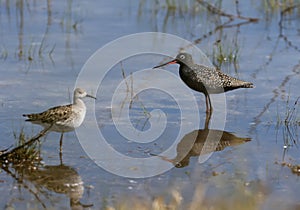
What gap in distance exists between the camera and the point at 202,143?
27.0 feet

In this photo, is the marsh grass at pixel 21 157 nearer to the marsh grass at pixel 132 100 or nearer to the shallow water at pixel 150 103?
the shallow water at pixel 150 103

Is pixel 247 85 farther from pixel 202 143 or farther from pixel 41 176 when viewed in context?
pixel 41 176

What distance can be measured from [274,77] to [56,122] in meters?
4.19

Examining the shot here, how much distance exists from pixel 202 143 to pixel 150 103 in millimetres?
1476

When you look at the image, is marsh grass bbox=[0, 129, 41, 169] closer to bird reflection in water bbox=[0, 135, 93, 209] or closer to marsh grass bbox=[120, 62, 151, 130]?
bird reflection in water bbox=[0, 135, 93, 209]

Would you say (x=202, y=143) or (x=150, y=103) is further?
(x=150, y=103)


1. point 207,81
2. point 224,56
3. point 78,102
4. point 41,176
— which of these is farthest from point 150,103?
point 41,176

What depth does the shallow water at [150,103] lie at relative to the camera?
666 centimetres

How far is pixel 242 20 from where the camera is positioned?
14.0 m

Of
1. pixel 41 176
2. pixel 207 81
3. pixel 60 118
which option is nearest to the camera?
pixel 41 176

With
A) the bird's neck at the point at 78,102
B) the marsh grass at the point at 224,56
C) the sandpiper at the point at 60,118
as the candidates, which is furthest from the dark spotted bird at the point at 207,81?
the sandpiper at the point at 60,118

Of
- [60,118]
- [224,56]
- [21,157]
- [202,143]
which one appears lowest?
[202,143]

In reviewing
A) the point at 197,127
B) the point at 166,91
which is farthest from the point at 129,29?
the point at 197,127

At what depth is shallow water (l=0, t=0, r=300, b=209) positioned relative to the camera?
21.9ft
